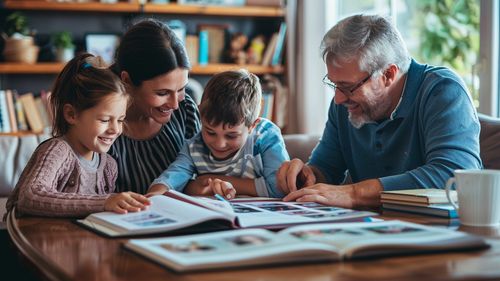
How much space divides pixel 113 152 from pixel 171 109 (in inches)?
8.3

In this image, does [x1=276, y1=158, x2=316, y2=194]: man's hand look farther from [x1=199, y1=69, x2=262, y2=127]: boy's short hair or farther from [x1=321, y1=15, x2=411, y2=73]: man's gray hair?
[x1=321, y1=15, x2=411, y2=73]: man's gray hair

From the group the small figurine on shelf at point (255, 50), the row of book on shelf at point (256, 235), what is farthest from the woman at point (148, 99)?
the small figurine on shelf at point (255, 50)

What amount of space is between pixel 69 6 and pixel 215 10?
3.19 ft

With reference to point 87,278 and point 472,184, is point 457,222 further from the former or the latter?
point 87,278

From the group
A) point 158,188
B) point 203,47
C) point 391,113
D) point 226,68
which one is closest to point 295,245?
point 158,188

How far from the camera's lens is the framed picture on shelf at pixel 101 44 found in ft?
16.0

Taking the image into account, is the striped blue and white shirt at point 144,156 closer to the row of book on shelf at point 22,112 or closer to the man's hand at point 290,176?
the man's hand at point 290,176

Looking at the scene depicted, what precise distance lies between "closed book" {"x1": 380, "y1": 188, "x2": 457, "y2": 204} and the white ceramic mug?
115 mm

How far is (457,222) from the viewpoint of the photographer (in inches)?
57.1

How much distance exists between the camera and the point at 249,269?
1.01m

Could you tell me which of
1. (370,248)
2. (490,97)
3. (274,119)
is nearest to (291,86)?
(274,119)

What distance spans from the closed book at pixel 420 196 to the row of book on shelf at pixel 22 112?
3392 millimetres

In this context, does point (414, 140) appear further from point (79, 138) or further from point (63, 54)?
point (63, 54)

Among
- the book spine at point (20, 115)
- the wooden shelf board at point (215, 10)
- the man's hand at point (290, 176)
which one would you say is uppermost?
the wooden shelf board at point (215, 10)
